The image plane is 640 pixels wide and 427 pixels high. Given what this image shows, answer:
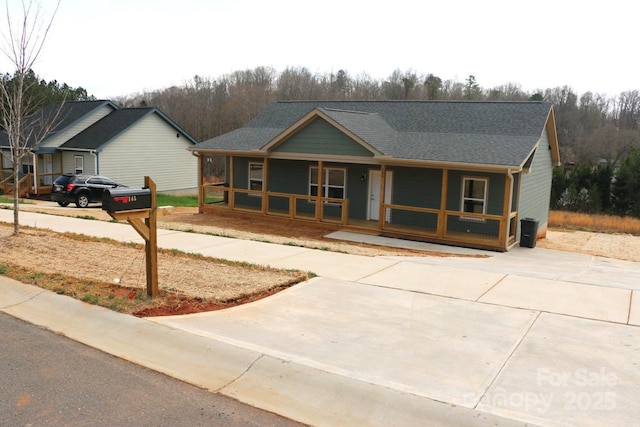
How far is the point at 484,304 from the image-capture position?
8.99 m

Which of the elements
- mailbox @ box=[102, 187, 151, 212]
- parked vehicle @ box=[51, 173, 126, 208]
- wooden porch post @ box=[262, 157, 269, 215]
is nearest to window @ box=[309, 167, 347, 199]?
wooden porch post @ box=[262, 157, 269, 215]

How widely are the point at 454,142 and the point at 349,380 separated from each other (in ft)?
47.2

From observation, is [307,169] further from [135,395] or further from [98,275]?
[135,395]

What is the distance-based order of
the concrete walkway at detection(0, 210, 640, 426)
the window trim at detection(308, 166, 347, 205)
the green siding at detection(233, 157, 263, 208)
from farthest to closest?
the green siding at detection(233, 157, 263, 208), the window trim at detection(308, 166, 347, 205), the concrete walkway at detection(0, 210, 640, 426)

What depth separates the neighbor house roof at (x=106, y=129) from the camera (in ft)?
103

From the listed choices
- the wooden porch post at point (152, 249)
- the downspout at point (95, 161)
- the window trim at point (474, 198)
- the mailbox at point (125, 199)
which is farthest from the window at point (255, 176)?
the mailbox at point (125, 199)

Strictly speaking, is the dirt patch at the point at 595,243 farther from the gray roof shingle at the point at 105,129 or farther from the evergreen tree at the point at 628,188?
the gray roof shingle at the point at 105,129

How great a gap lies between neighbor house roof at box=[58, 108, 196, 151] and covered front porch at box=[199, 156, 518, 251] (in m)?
11.2

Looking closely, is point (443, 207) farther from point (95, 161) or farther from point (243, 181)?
point (95, 161)

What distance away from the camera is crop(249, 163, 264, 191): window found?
23188mm

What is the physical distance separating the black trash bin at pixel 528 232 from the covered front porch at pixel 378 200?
1.18 ft

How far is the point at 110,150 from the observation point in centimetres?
3180

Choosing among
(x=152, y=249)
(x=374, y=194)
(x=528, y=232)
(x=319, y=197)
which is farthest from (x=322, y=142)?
(x=152, y=249)

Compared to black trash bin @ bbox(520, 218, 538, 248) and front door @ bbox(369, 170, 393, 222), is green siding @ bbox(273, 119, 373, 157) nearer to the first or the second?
front door @ bbox(369, 170, 393, 222)
